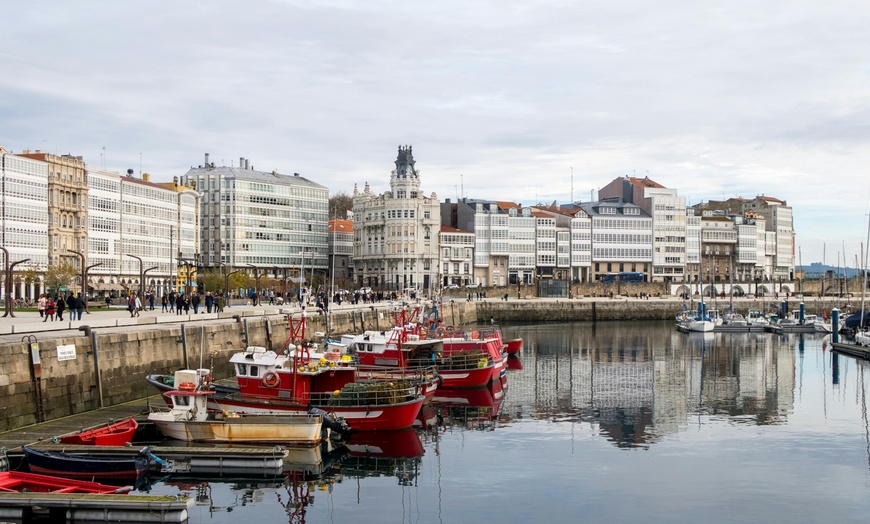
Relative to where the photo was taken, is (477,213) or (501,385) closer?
(501,385)

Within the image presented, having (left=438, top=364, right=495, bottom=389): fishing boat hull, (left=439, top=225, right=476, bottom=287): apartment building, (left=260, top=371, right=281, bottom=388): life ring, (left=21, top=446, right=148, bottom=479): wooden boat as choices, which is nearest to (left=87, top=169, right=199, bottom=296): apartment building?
(left=439, top=225, right=476, bottom=287): apartment building

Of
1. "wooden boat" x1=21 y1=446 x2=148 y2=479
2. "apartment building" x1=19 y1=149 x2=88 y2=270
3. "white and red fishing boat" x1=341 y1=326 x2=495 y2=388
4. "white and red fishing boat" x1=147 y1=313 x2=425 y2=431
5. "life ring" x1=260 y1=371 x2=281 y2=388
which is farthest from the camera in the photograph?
"apartment building" x1=19 y1=149 x2=88 y2=270

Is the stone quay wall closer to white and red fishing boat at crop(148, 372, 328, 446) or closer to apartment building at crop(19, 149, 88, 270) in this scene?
white and red fishing boat at crop(148, 372, 328, 446)

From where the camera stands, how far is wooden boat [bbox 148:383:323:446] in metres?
32.0

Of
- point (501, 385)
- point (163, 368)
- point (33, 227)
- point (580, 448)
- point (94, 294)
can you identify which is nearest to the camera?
point (580, 448)

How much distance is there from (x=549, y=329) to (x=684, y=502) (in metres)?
76.1

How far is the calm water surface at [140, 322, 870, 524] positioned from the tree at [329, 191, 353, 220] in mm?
134504

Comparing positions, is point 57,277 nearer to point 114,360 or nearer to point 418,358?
point 418,358

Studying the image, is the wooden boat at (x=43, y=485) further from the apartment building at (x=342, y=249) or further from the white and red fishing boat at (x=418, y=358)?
the apartment building at (x=342, y=249)

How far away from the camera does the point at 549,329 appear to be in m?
104

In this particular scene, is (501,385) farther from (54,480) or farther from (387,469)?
(54,480)

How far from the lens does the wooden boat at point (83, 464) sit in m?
26.8

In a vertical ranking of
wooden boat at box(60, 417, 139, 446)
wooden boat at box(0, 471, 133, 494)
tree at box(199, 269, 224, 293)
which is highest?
tree at box(199, 269, 224, 293)

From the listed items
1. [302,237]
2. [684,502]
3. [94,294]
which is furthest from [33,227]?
[684,502]
